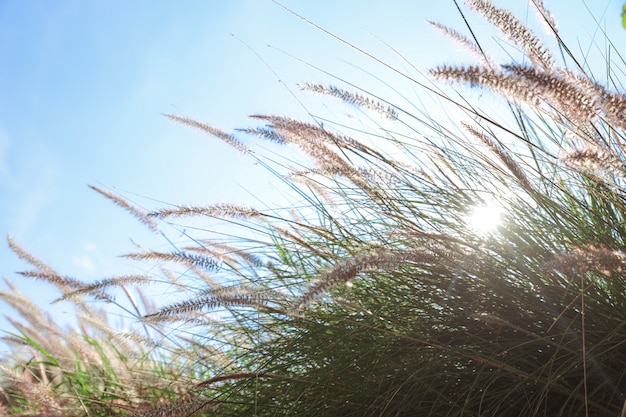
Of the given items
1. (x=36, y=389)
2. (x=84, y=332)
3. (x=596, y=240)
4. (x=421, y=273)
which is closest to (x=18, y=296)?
(x=84, y=332)

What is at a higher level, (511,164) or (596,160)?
(511,164)

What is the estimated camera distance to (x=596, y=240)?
164 cm

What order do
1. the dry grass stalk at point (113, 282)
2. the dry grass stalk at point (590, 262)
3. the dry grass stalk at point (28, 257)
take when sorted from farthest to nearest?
the dry grass stalk at point (28, 257) < the dry grass stalk at point (113, 282) < the dry grass stalk at point (590, 262)

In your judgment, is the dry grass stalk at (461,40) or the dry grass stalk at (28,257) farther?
the dry grass stalk at (28,257)

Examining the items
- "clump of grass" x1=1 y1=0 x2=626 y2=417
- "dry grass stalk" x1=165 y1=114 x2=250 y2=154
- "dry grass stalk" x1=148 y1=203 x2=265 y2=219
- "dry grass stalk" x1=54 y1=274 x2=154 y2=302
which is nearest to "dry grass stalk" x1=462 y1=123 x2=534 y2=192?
"clump of grass" x1=1 y1=0 x2=626 y2=417

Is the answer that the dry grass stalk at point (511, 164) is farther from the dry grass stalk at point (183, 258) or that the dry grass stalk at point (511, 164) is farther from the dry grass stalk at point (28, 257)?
the dry grass stalk at point (28, 257)

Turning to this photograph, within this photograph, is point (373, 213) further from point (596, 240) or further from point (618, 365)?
point (618, 365)

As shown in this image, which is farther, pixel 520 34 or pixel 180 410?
pixel 180 410

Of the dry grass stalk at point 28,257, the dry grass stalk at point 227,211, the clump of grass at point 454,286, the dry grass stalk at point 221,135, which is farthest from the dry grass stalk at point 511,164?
the dry grass stalk at point 28,257

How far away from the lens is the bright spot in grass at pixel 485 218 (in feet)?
5.70

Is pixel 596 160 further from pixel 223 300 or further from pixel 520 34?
pixel 223 300

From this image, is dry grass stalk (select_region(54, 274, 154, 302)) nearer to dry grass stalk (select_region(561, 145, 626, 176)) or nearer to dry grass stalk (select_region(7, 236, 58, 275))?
dry grass stalk (select_region(7, 236, 58, 275))

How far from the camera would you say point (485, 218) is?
1.76 m

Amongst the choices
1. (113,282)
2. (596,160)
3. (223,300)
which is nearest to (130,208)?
(113,282)
